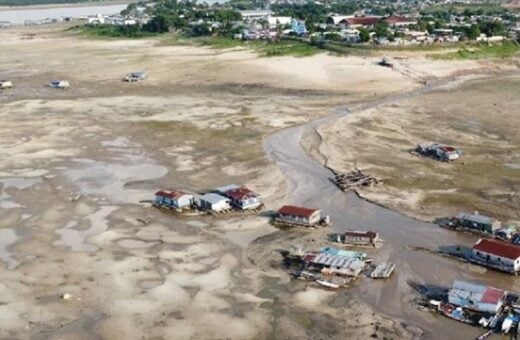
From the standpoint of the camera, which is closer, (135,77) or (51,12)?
(135,77)

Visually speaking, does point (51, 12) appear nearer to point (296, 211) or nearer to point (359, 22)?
point (359, 22)

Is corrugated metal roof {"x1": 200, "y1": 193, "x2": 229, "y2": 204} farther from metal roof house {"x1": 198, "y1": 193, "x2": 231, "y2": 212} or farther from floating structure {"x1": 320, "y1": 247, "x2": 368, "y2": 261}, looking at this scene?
floating structure {"x1": 320, "y1": 247, "x2": 368, "y2": 261}

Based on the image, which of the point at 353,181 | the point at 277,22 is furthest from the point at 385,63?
the point at 277,22

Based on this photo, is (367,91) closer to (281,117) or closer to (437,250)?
(281,117)

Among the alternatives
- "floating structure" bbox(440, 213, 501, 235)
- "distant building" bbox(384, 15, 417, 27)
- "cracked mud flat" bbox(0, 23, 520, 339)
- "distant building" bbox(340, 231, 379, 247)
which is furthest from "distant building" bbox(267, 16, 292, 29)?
"distant building" bbox(340, 231, 379, 247)

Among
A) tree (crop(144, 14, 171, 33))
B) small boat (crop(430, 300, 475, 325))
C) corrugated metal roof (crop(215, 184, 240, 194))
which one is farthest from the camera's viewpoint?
tree (crop(144, 14, 171, 33))
